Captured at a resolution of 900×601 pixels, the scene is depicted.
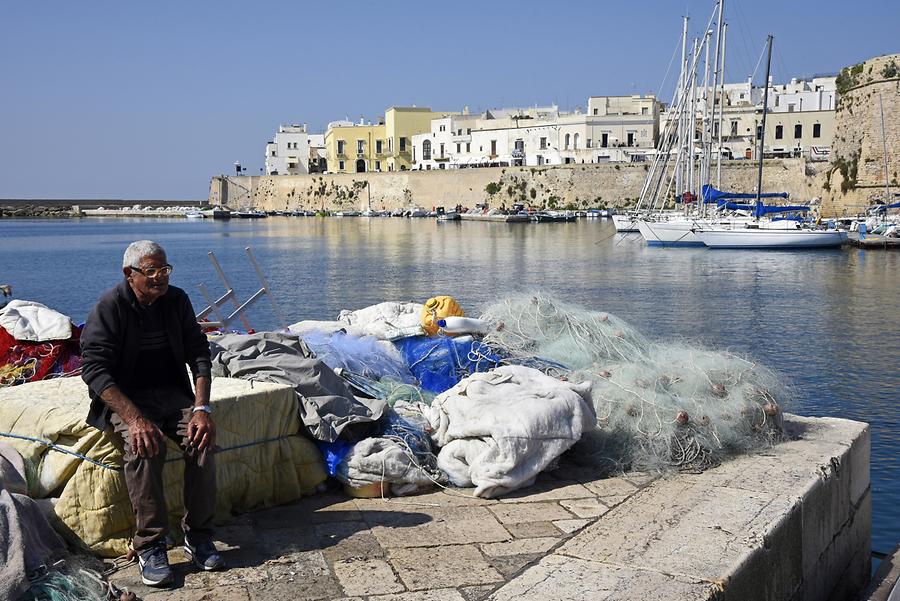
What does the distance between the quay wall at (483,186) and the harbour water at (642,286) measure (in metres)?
18.3

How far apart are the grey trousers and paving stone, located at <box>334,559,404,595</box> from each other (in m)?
0.59

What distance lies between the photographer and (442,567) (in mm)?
3682

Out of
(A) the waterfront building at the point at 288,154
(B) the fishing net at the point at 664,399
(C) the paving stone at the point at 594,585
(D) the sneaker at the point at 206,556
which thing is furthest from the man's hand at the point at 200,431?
(A) the waterfront building at the point at 288,154

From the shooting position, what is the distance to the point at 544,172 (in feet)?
242

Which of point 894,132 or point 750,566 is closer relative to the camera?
point 750,566

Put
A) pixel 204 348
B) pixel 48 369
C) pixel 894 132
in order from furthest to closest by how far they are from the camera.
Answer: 1. pixel 894 132
2. pixel 48 369
3. pixel 204 348

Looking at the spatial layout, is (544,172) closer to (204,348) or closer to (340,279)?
(340,279)

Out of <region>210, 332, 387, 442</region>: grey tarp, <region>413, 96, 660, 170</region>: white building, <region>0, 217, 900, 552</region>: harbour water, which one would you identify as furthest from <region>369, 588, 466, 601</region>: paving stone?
<region>413, 96, 660, 170</region>: white building

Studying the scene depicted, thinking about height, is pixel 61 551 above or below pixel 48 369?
below

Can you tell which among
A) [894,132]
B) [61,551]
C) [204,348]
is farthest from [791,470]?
[894,132]

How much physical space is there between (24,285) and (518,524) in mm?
29214

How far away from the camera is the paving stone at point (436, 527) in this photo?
3990 mm

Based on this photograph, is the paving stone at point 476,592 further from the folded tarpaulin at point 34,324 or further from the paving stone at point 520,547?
the folded tarpaulin at point 34,324

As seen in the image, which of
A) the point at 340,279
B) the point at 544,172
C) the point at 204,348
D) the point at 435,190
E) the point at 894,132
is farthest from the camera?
the point at 435,190
